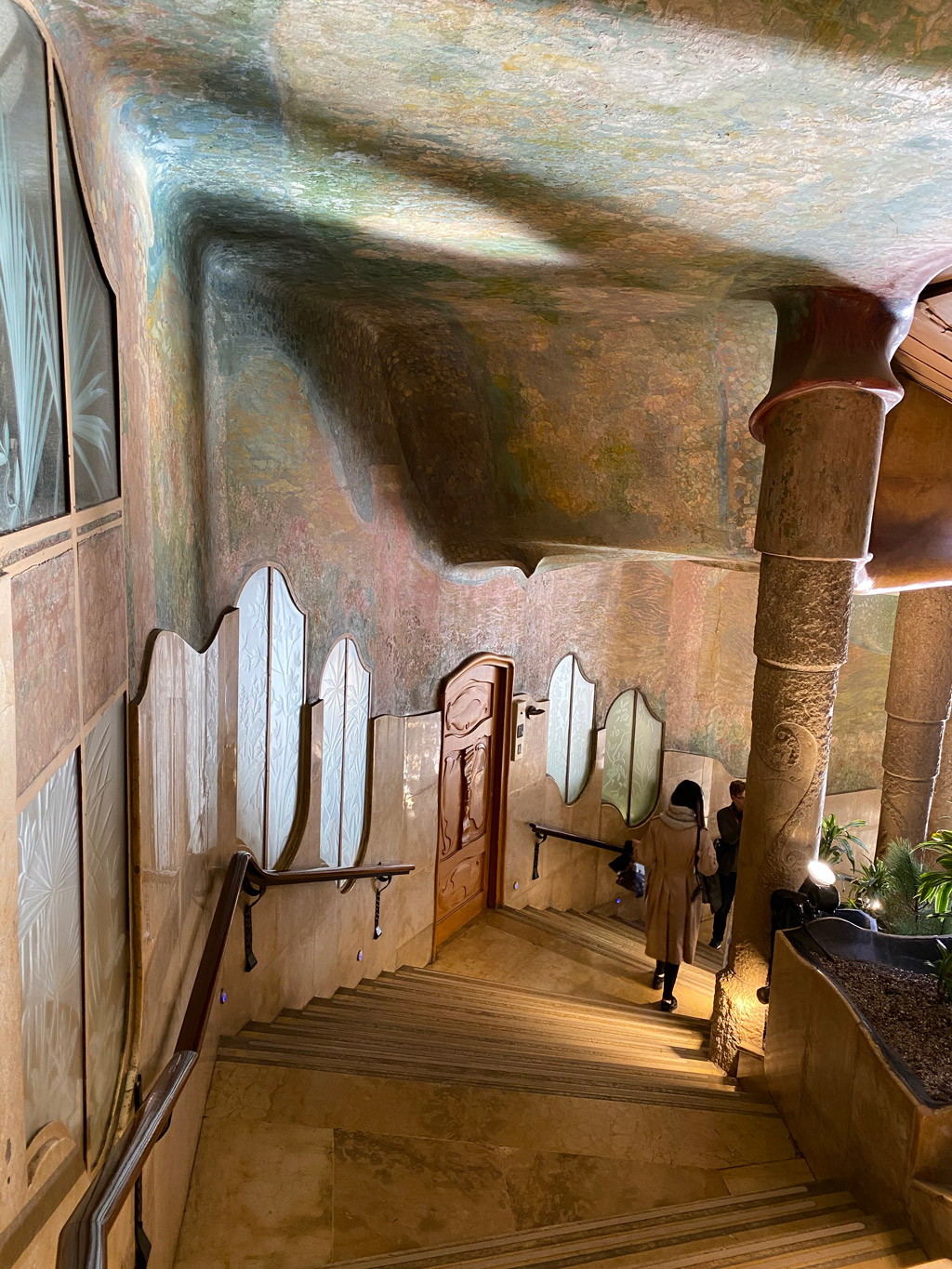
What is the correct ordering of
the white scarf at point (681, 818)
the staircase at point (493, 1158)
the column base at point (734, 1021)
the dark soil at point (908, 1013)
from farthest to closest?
1. the white scarf at point (681, 818)
2. the column base at point (734, 1021)
3. the dark soil at point (908, 1013)
4. the staircase at point (493, 1158)

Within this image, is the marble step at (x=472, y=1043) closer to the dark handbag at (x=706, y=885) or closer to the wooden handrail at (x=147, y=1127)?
the wooden handrail at (x=147, y=1127)

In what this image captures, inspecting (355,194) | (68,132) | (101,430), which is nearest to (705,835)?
(355,194)

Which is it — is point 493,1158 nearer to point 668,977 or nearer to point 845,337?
point 668,977

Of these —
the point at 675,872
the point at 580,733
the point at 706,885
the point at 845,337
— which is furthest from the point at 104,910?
the point at 580,733

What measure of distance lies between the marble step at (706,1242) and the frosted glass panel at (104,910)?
3.53 ft

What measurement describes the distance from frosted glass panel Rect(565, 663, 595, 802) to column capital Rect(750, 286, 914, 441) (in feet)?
15.8

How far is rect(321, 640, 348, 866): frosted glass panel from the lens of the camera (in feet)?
18.8

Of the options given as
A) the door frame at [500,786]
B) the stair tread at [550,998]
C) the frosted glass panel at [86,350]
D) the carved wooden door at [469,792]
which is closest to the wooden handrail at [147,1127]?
the frosted glass panel at [86,350]

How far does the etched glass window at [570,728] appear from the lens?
8.92 m

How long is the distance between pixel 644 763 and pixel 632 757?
157 millimetres

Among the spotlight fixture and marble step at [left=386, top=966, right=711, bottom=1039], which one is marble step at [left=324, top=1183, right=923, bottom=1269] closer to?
the spotlight fixture

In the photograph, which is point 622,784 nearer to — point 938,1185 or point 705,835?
point 705,835

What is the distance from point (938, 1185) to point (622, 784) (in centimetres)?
653

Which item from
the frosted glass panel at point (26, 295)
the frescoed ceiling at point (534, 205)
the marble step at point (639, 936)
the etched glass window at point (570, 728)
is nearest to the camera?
the frosted glass panel at point (26, 295)
